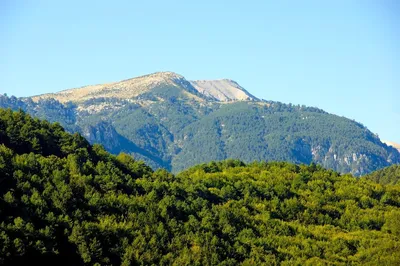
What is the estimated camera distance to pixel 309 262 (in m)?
118

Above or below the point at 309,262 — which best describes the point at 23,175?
above

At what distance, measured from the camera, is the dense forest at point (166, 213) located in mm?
100688

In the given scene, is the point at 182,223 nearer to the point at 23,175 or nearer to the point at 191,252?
the point at 191,252

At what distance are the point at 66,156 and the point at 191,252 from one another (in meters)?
43.4

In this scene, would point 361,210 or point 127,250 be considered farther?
point 361,210

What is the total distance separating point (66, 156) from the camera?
140875mm

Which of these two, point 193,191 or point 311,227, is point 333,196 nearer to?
point 311,227

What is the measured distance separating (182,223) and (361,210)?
52421 millimetres

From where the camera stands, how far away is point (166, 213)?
121312 mm

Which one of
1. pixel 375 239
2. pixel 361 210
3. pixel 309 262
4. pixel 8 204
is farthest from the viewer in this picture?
pixel 361 210

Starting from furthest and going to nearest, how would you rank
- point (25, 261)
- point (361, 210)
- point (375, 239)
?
point (361, 210)
point (375, 239)
point (25, 261)

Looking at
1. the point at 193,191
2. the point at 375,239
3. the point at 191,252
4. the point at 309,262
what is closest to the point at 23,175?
the point at 191,252

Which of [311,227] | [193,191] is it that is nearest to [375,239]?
[311,227]

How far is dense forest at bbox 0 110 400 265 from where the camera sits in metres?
101
